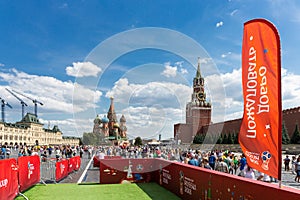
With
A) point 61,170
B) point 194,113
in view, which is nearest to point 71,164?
point 61,170

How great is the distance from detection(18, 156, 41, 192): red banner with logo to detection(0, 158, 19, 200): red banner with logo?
0.81 metres

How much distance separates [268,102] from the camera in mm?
5449

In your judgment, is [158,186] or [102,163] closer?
[158,186]

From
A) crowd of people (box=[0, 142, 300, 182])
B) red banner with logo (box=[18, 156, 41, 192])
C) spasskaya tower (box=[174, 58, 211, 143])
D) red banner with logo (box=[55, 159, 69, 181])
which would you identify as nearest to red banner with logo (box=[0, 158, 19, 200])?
red banner with logo (box=[18, 156, 41, 192])

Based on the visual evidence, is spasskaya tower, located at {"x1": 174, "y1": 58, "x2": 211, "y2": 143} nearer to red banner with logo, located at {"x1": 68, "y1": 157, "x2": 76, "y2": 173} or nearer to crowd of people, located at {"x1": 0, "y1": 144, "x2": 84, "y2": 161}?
red banner with logo, located at {"x1": 68, "y1": 157, "x2": 76, "y2": 173}

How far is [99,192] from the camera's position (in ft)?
41.6

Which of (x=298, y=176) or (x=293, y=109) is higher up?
(x=293, y=109)

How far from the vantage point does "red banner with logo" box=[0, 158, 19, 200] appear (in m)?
9.12

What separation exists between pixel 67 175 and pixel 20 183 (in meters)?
7.18

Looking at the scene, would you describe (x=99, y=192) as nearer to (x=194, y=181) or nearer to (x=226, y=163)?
(x=194, y=181)

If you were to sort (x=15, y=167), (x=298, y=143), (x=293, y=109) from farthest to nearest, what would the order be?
(x=293, y=109), (x=298, y=143), (x=15, y=167)

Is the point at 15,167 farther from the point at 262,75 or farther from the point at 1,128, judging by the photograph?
the point at 1,128

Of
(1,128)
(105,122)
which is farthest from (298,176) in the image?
(1,128)

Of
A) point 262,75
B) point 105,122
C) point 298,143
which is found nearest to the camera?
point 262,75
